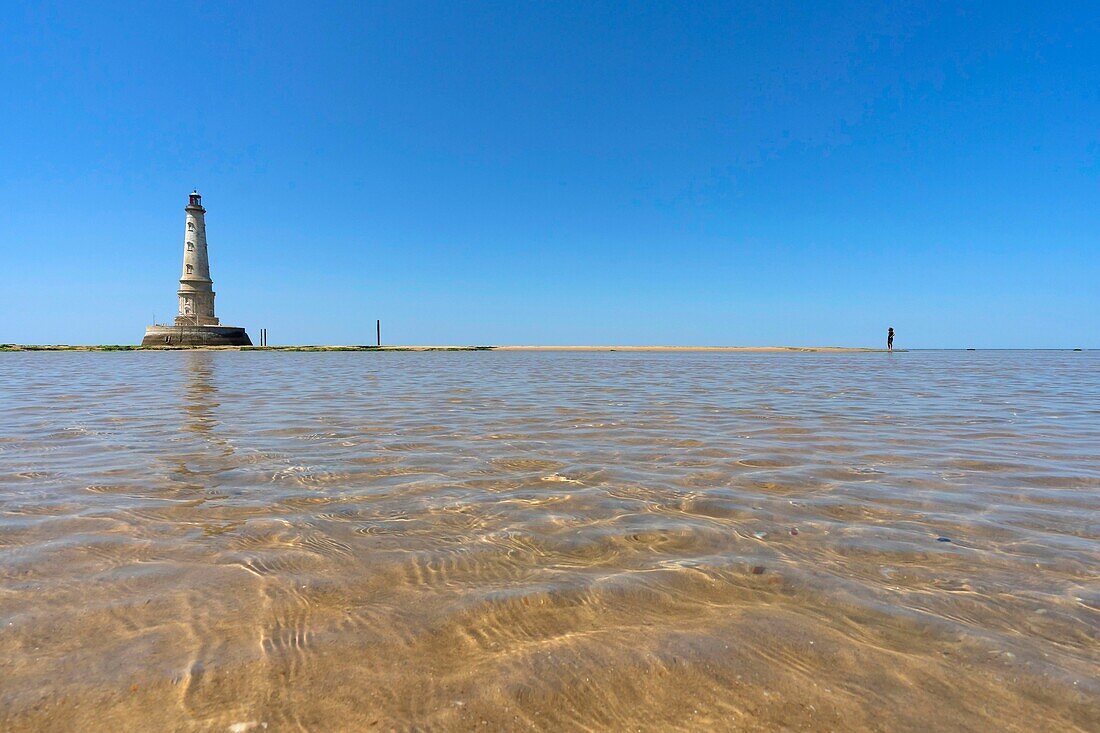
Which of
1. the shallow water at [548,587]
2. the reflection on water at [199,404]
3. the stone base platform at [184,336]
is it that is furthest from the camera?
the stone base platform at [184,336]

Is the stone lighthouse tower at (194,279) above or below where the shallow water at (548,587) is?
above

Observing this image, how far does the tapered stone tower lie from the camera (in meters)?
49.0

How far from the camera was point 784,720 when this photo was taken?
166cm

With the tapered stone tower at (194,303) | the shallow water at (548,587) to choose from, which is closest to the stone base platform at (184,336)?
the tapered stone tower at (194,303)

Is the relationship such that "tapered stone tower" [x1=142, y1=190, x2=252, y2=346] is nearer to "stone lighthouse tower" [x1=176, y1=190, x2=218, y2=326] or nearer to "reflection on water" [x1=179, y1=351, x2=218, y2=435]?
"stone lighthouse tower" [x1=176, y1=190, x2=218, y2=326]

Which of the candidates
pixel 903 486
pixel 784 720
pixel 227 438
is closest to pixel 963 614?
pixel 784 720

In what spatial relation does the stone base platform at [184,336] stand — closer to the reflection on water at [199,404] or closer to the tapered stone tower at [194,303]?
the tapered stone tower at [194,303]

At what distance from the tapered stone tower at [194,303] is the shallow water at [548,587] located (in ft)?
169

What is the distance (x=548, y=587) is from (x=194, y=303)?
58.5 meters

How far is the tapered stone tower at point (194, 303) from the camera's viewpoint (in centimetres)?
4903

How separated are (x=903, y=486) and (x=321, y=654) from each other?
430 centimetres

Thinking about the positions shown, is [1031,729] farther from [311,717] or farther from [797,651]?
[311,717]

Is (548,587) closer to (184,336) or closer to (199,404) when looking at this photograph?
(199,404)

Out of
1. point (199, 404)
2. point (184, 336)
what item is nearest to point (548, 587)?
point (199, 404)
